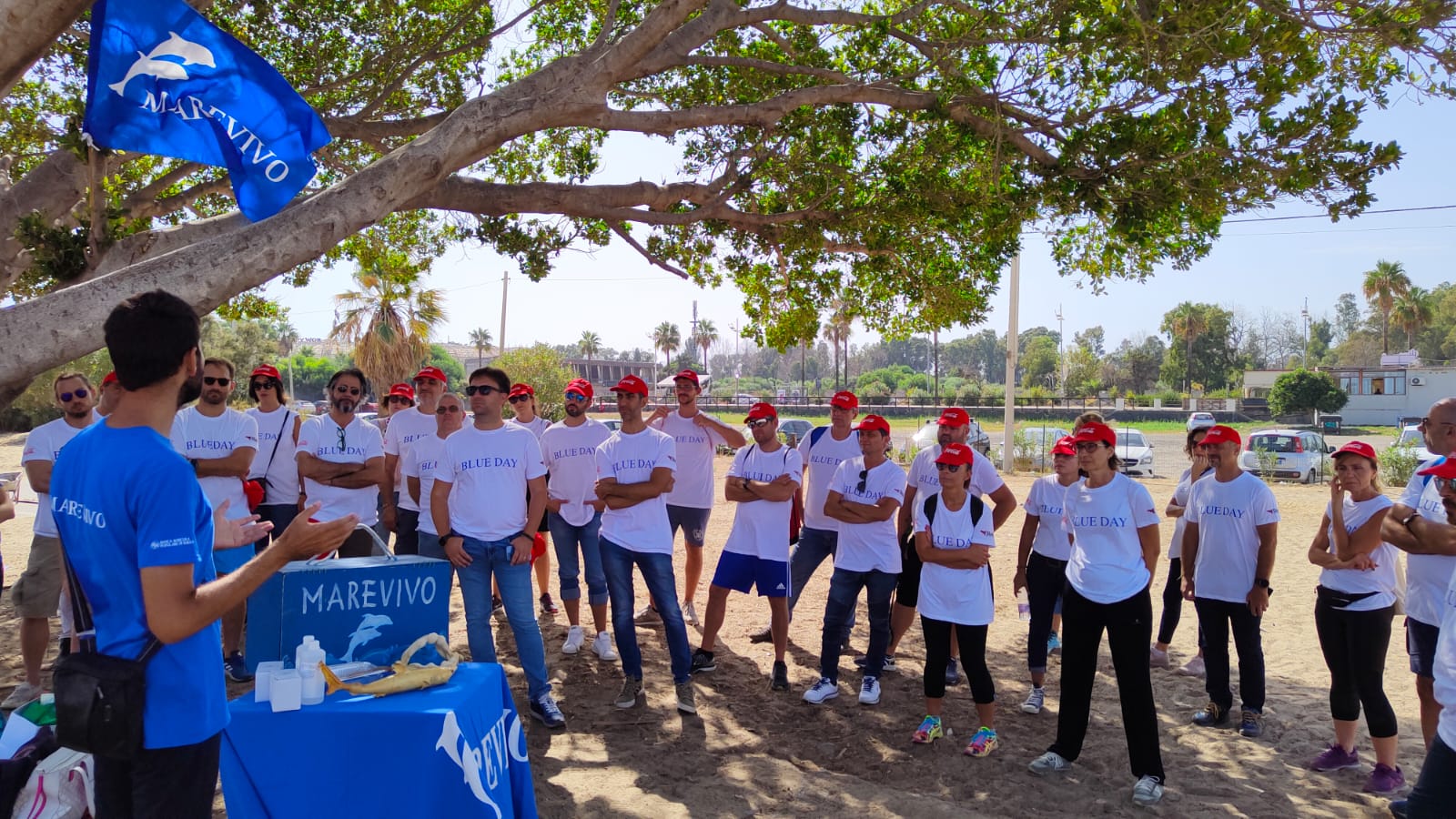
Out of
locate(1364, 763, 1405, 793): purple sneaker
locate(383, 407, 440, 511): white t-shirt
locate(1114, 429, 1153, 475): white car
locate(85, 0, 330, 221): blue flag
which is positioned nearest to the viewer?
locate(85, 0, 330, 221): blue flag

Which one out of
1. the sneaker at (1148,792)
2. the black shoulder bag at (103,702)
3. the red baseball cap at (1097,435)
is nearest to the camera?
the black shoulder bag at (103,702)

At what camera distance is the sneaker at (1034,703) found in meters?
6.39

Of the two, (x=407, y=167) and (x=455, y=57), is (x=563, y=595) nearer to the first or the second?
(x=407, y=167)

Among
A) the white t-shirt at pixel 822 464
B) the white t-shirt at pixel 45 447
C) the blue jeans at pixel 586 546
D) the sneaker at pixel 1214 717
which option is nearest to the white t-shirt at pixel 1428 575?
the sneaker at pixel 1214 717

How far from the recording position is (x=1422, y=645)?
16.3 ft

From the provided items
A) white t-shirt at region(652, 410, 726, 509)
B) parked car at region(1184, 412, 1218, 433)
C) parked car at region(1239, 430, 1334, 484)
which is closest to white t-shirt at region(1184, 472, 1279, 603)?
parked car at region(1184, 412, 1218, 433)

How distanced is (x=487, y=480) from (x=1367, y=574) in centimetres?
510

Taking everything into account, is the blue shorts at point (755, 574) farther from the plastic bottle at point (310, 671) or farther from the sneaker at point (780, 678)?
the plastic bottle at point (310, 671)

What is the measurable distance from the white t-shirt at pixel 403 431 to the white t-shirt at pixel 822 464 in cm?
313

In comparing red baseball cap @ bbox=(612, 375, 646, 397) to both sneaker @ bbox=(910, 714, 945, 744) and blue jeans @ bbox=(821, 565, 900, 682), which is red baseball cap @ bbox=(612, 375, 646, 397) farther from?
sneaker @ bbox=(910, 714, 945, 744)

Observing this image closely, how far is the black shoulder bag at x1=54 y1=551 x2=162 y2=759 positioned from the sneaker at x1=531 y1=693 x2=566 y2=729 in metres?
3.43

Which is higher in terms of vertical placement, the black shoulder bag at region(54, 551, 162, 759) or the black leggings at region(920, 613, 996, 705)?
the black shoulder bag at region(54, 551, 162, 759)

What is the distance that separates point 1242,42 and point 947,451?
3.38m

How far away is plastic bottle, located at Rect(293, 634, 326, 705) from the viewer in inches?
143
